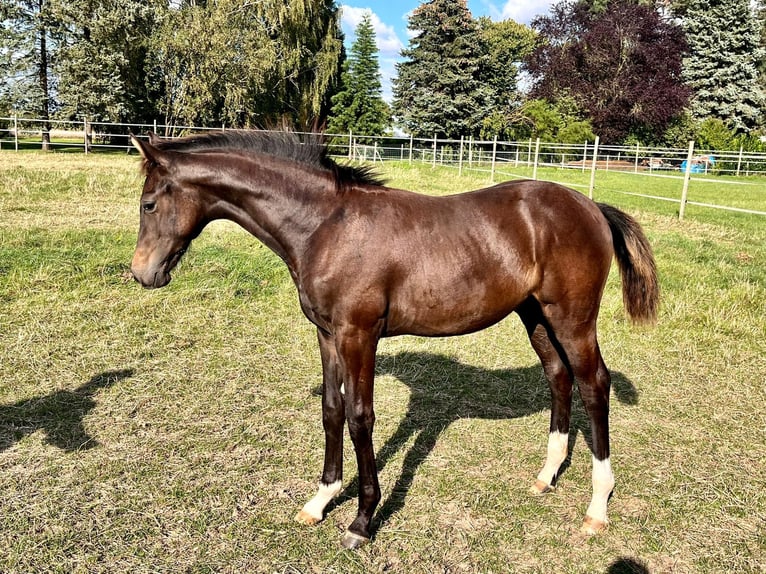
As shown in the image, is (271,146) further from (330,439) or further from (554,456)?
(554,456)

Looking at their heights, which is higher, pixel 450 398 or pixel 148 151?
pixel 148 151

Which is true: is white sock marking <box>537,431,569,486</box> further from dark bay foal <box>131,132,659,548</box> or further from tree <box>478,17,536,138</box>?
tree <box>478,17,536,138</box>

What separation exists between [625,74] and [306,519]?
39.8 metres

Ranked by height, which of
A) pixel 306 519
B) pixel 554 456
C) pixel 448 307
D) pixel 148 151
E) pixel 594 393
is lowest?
pixel 306 519

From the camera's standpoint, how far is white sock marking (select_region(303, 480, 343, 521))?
294cm

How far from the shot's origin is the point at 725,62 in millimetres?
38406

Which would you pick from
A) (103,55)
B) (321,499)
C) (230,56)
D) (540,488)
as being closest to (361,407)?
(321,499)

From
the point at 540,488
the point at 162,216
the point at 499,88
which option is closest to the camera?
the point at 162,216

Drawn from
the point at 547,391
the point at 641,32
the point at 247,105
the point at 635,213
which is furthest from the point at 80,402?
the point at 641,32

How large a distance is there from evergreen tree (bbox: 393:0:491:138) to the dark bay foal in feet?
120

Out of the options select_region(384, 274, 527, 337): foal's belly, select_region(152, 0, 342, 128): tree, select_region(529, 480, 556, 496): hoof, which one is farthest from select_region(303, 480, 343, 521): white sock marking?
select_region(152, 0, 342, 128): tree

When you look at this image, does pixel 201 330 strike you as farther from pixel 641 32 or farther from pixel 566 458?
pixel 641 32

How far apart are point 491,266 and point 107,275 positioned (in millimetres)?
5210

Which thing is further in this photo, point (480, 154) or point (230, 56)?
point (480, 154)
